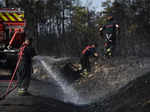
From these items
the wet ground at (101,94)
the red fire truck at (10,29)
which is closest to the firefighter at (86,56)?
the wet ground at (101,94)

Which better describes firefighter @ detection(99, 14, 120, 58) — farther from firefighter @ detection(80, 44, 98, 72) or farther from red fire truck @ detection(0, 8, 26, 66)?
red fire truck @ detection(0, 8, 26, 66)

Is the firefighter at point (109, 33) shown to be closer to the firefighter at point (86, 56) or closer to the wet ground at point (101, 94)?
the firefighter at point (86, 56)

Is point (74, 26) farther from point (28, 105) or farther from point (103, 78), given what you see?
point (28, 105)

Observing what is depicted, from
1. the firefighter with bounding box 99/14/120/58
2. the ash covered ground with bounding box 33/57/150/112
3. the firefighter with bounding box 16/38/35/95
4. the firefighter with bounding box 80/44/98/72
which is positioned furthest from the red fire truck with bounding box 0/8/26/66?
the firefighter with bounding box 16/38/35/95

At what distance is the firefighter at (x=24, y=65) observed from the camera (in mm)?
8602

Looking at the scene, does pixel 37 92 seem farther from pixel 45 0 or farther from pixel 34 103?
pixel 45 0

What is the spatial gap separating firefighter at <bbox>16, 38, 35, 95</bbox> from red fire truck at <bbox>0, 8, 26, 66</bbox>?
400 cm

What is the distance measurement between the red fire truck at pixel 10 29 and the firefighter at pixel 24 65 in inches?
157

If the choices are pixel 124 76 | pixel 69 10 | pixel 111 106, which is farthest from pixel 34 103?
pixel 69 10

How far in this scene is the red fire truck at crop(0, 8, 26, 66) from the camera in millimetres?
12908

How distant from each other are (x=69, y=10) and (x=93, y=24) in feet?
9.60

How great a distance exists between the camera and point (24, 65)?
882cm

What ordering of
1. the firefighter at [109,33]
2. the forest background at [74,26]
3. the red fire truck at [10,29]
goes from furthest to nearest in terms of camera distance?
the forest background at [74,26], the red fire truck at [10,29], the firefighter at [109,33]

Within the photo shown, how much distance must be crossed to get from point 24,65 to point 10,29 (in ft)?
15.3
